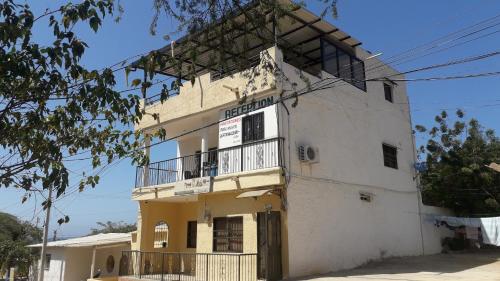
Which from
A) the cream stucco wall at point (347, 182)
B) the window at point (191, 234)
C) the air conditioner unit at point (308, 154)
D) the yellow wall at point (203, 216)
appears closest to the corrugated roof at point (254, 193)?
the yellow wall at point (203, 216)

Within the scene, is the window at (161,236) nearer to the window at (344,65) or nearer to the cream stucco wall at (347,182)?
the cream stucco wall at (347,182)

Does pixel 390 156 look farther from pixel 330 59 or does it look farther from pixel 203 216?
pixel 203 216

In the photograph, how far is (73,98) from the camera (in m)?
5.27

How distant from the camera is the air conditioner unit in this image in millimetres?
13913

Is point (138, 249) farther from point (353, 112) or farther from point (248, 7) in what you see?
point (248, 7)

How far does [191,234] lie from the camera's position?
18.2 m

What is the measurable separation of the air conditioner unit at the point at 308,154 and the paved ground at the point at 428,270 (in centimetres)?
338

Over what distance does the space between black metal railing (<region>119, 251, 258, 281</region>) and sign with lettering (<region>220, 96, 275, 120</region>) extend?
448 centimetres

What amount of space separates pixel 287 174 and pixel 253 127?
2146 mm

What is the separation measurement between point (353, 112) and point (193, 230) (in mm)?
7670

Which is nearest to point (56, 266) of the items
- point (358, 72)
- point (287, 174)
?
point (287, 174)

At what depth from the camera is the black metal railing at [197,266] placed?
1351 cm

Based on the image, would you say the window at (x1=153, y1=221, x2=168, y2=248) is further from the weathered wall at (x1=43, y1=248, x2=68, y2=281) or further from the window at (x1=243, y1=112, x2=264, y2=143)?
the weathered wall at (x1=43, y1=248, x2=68, y2=281)

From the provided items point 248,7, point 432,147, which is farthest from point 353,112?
point 248,7
